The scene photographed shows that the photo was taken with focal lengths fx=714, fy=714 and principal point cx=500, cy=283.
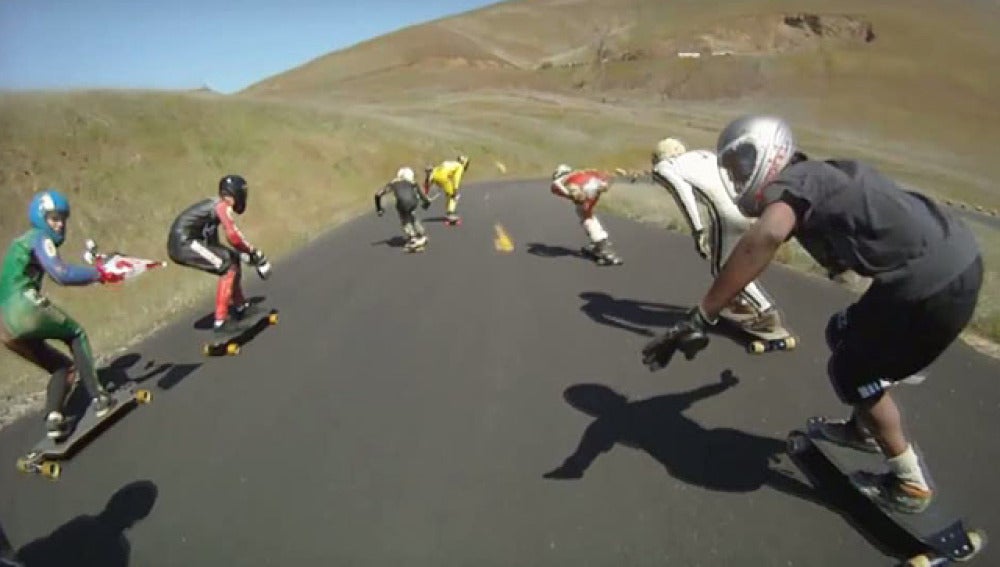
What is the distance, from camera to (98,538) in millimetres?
4461

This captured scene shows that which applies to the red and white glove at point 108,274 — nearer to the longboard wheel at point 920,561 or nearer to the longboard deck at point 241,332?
the longboard deck at point 241,332

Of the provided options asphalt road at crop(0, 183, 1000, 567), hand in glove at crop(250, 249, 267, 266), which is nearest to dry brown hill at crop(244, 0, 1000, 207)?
asphalt road at crop(0, 183, 1000, 567)

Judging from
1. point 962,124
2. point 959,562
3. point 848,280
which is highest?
point 959,562

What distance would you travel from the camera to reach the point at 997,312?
24.0 ft

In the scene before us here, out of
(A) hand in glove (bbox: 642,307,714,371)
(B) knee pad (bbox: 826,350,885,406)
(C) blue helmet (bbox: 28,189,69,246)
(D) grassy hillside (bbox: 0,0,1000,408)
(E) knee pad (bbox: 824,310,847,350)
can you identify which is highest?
(C) blue helmet (bbox: 28,189,69,246)

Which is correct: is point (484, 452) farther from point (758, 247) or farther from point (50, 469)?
point (50, 469)

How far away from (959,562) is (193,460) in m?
4.96

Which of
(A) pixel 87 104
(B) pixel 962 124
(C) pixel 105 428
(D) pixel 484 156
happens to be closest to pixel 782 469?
(C) pixel 105 428

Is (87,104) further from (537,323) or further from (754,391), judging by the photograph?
(754,391)

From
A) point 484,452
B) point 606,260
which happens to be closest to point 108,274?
point 484,452

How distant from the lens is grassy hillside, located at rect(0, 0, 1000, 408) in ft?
78.2

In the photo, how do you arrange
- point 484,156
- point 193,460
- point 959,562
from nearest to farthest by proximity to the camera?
point 959,562 → point 193,460 → point 484,156

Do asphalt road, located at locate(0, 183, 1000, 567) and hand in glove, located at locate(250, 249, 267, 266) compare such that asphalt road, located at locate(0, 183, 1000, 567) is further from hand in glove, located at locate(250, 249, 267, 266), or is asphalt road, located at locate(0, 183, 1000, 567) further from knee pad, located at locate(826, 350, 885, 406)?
hand in glove, located at locate(250, 249, 267, 266)

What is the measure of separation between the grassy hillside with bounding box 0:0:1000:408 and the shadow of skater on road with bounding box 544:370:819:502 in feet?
11.5
